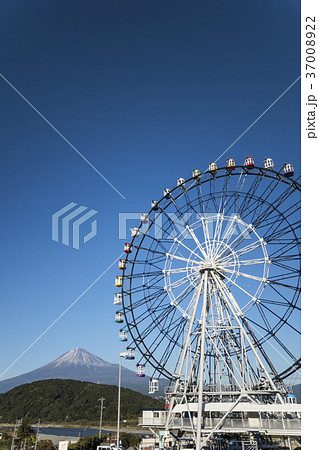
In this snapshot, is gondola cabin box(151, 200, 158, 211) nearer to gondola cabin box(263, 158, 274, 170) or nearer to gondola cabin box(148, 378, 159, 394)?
gondola cabin box(263, 158, 274, 170)

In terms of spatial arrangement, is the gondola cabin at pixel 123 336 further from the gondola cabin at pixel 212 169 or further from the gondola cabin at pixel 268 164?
the gondola cabin at pixel 268 164

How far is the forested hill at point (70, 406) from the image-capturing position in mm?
156250

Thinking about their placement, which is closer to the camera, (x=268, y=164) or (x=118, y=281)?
(x=268, y=164)

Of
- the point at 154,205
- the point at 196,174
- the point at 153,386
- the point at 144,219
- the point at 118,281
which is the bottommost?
the point at 153,386

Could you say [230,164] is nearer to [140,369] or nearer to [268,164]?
[268,164]

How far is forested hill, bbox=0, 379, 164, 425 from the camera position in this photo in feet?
513

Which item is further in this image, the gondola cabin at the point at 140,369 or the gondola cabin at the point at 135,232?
the gondola cabin at the point at 135,232

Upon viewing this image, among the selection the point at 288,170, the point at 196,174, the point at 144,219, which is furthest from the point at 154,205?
the point at 288,170

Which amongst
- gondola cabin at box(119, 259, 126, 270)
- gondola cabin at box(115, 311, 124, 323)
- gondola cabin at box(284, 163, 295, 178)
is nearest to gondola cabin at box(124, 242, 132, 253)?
gondola cabin at box(119, 259, 126, 270)

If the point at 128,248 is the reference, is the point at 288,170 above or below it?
above

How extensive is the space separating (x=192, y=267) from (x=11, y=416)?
624 ft

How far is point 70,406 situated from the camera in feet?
594

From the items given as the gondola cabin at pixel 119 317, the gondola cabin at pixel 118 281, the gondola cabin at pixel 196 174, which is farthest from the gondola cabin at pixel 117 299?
the gondola cabin at pixel 196 174
